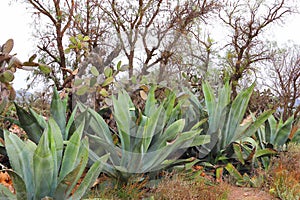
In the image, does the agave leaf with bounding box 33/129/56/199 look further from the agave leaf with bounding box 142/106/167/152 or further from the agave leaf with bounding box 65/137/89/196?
the agave leaf with bounding box 142/106/167/152

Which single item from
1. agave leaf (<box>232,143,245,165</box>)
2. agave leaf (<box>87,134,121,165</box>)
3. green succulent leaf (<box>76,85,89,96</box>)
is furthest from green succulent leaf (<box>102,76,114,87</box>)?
agave leaf (<box>232,143,245,165</box>)

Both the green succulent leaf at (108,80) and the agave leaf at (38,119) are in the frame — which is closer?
the agave leaf at (38,119)

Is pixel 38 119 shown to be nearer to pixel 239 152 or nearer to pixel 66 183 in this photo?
pixel 66 183

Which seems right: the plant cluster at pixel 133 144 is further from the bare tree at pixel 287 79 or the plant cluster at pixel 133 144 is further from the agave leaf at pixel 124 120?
the bare tree at pixel 287 79

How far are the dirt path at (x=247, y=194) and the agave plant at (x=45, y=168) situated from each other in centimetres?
121

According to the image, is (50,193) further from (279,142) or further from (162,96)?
(279,142)

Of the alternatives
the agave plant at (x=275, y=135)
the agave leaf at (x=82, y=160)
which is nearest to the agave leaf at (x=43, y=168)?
the agave leaf at (x=82, y=160)

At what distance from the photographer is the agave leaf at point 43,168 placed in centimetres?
185

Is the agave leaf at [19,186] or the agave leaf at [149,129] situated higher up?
the agave leaf at [149,129]

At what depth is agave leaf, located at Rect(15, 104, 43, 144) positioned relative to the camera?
260 cm

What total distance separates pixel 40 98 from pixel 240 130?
2.18m

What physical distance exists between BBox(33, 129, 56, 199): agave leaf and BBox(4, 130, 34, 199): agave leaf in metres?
0.05

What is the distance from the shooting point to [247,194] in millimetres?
2877

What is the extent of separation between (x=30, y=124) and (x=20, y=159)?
65 cm
